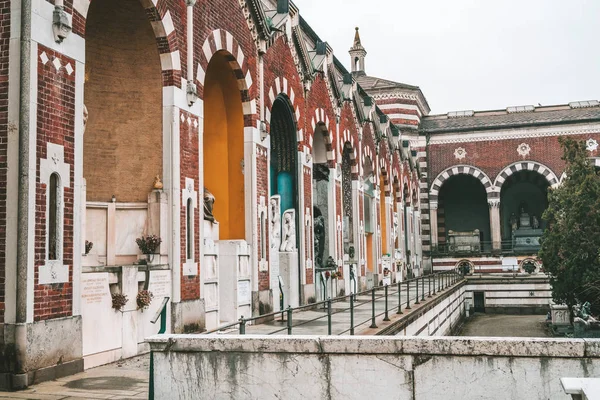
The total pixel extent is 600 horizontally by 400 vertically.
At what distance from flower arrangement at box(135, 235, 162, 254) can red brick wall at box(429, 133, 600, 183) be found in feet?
127

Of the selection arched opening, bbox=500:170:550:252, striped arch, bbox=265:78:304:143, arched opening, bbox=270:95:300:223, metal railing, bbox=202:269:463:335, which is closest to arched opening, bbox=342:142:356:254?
metal railing, bbox=202:269:463:335

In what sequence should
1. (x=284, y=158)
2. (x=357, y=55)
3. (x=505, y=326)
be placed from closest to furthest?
(x=284, y=158)
(x=505, y=326)
(x=357, y=55)

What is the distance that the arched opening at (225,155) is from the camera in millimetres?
17797

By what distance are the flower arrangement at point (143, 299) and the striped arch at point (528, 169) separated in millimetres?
39302

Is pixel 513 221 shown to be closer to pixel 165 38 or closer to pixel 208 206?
pixel 208 206

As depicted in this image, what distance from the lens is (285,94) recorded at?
2097 centimetres

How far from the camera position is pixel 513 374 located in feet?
23.5

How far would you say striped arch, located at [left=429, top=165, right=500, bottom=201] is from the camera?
159ft

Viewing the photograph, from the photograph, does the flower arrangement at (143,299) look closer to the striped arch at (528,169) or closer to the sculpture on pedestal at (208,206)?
the sculpture on pedestal at (208,206)

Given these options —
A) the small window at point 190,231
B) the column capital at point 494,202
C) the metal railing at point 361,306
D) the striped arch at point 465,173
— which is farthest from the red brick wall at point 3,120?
the striped arch at point 465,173

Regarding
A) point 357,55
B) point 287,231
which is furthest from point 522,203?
point 287,231

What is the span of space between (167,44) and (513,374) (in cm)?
933

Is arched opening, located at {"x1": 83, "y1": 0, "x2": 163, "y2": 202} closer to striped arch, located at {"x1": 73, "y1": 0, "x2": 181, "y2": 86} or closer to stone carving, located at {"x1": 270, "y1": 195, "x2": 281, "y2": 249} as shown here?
striped arch, located at {"x1": 73, "y1": 0, "x2": 181, "y2": 86}

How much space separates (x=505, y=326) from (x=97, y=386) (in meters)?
28.0
